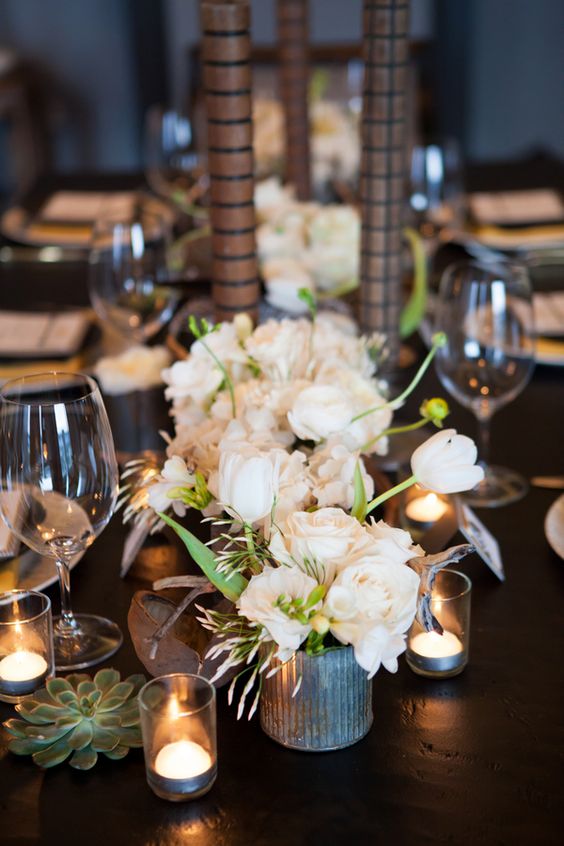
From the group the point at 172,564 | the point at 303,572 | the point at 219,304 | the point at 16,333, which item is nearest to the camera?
the point at 303,572

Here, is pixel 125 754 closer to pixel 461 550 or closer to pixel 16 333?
pixel 461 550

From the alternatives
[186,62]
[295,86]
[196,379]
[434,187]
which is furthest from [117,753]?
[186,62]

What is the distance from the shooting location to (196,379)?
3.20 ft

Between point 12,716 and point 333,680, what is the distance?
9.6 inches

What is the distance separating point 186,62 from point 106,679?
3.27 meters

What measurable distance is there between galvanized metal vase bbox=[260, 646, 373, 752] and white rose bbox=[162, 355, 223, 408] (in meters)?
0.30

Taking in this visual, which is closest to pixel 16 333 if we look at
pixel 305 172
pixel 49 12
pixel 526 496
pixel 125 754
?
pixel 305 172

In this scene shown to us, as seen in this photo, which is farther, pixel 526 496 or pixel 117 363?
pixel 117 363

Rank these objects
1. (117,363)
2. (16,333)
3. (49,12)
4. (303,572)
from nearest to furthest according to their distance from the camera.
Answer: (303,572)
(117,363)
(16,333)
(49,12)

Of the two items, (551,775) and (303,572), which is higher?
(303,572)

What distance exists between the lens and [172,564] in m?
1.01

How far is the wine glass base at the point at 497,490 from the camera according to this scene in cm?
113

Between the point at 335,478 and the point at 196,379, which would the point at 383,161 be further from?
the point at 335,478

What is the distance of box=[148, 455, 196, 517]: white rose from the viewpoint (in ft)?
2.62
